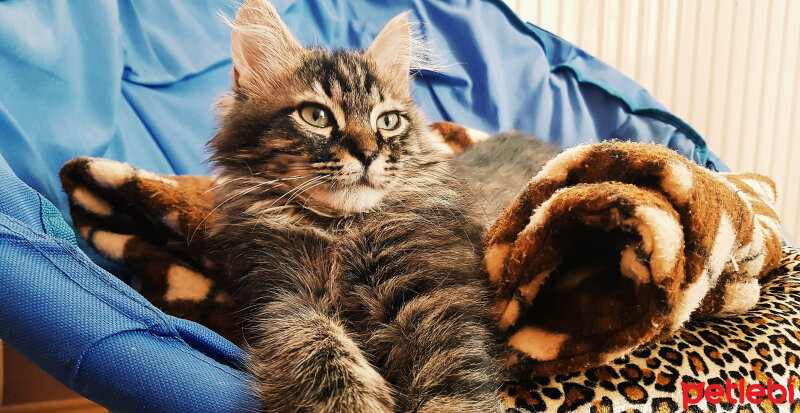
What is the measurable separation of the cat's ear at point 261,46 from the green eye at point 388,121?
0.21m

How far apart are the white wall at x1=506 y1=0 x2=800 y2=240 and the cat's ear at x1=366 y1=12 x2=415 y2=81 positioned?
4.44ft

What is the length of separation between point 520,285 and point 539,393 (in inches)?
6.1

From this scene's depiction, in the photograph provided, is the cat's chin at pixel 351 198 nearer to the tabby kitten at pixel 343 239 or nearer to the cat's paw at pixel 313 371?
the tabby kitten at pixel 343 239

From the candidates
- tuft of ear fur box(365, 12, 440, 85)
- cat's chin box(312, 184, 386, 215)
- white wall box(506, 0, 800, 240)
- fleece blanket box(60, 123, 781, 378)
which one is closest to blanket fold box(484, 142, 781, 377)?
fleece blanket box(60, 123, 781, 378)

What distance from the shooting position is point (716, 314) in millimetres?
914

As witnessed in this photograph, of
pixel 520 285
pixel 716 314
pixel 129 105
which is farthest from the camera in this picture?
pixel 129 105

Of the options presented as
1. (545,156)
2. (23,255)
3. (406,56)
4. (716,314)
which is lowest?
(716,314)

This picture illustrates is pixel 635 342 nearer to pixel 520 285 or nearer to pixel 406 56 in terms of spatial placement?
pixel 520 285

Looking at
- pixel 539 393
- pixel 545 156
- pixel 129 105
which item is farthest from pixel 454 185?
pixel 129 105

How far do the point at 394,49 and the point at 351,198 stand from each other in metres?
0.46

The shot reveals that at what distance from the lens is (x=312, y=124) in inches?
35.4

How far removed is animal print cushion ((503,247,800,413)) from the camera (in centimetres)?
71

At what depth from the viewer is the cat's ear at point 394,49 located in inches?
44.8

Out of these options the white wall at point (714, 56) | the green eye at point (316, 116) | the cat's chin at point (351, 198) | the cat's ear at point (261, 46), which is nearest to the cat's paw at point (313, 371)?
the cat's chin at point (351, 198)
